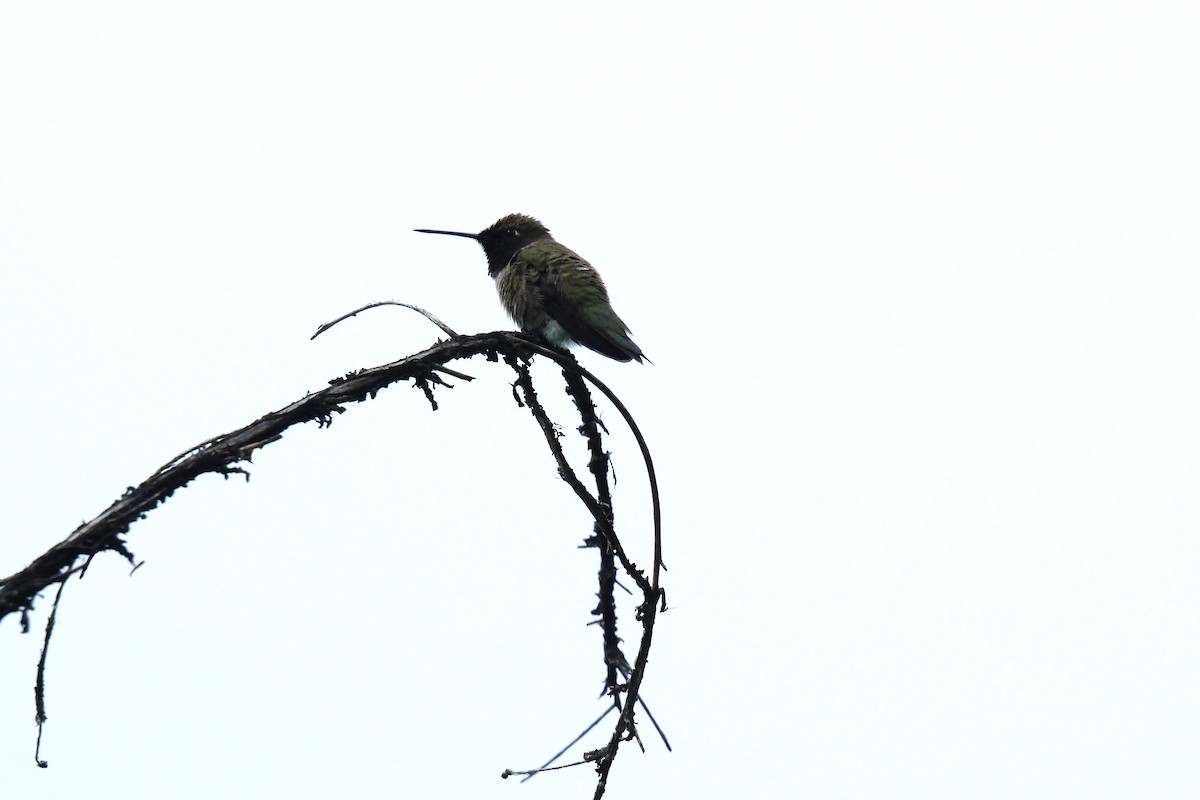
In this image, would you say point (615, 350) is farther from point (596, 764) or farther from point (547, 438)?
point (596, 764)

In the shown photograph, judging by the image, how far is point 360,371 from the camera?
3.12m

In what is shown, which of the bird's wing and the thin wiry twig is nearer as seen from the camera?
the thin wiry twig

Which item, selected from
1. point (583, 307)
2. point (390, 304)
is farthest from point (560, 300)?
point (390, 304)

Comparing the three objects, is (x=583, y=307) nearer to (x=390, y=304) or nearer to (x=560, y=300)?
(x=560, y=300)

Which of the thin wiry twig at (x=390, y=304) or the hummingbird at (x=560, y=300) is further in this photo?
the hummingbird at (x=560, y=300)

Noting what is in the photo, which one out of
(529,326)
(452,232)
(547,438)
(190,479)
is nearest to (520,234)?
(452,232)

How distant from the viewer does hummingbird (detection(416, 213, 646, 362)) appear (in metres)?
6.78

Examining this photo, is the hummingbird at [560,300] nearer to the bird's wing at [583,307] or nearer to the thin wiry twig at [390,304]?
the bird's wing at [583,307]

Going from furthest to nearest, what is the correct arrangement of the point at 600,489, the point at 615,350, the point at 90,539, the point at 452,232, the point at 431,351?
the point at 452,232 < the point at 615,350 < the point at 600,489 < the point at 431,351 < the point at 90,539

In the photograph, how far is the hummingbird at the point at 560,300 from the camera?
6.78 meters

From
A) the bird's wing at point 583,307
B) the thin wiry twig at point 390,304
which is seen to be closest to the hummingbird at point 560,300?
the bird's wing at point 583,307

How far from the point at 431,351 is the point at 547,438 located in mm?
575

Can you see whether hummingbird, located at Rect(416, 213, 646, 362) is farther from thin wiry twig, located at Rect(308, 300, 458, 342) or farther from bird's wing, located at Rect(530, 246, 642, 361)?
thin wiry twig, located at Rect(308, 300, 458, 342)

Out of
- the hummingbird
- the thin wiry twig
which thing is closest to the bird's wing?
the hummingbird
